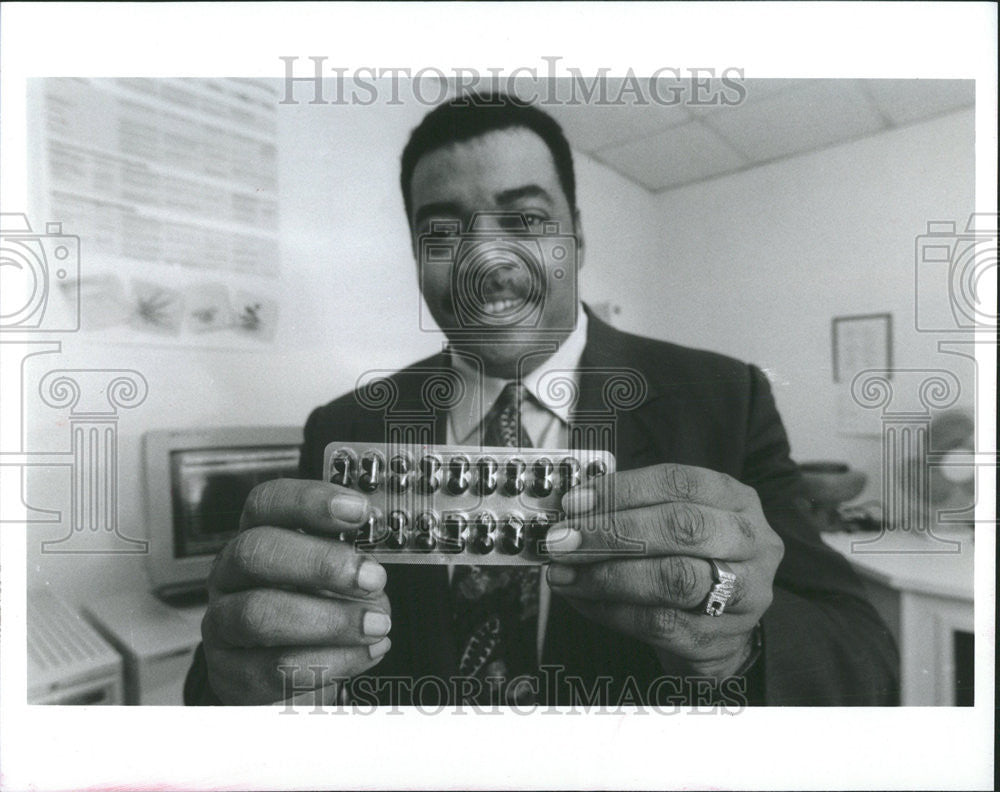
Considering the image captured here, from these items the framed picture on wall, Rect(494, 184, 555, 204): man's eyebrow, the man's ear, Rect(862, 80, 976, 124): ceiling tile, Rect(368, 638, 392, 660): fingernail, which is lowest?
Rect(368, 638, 392, 660): fingernail

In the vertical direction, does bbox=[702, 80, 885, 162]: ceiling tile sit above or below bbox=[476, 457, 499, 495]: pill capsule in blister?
above

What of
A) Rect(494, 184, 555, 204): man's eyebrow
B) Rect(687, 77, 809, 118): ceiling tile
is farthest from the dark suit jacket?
Rect(687, 77, 809, 118): ceiling tile

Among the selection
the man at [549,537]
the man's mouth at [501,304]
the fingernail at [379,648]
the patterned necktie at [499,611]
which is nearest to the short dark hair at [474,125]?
the man at [549,537]

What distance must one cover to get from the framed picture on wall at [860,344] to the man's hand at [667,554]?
0.17 meters

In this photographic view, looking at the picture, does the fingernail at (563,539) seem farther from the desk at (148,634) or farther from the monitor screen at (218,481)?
the desk at (148,634)

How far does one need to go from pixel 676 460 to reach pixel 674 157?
0.32 m

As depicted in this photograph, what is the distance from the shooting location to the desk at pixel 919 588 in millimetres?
736

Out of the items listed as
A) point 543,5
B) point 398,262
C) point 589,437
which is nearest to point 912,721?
point 589,437

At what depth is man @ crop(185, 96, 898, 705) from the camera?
701mm

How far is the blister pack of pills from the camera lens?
703 millimetres

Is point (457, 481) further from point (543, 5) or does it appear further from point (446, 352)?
point (543, 5)

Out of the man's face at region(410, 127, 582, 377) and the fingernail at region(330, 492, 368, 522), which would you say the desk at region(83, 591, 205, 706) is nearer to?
the fingernail at region(330, 492, 368, 522)

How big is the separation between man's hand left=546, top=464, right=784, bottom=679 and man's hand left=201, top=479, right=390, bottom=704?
0.20 m

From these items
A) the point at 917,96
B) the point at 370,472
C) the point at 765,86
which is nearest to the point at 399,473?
the point at 370,472
